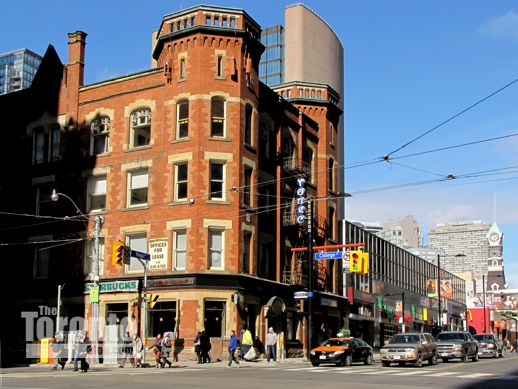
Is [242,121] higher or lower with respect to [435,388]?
higher

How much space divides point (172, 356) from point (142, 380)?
47.0 ft

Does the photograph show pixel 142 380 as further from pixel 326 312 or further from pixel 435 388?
pixel 326 312

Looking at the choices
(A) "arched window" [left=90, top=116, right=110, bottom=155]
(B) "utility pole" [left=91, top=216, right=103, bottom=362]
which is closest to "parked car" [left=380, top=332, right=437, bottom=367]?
(B) "utility pole" [left=91, top=216, right=103, bottom=362]

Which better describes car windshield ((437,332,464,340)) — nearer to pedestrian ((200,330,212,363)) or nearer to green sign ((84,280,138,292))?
pedestrian ((200,330,212,363))

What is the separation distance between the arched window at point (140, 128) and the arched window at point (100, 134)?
1.98 metres

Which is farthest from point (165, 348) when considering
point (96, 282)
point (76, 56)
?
point (76, 56)

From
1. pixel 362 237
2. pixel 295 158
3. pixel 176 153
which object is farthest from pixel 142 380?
pixel 362 237

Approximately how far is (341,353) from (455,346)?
7.83 m

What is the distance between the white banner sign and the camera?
128ft

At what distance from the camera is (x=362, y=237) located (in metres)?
63.7

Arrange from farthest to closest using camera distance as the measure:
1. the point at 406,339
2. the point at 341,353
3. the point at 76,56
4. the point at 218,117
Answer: the point at 76,56 → the point at 218,117 → the point at 406,339 → the point at 341,353

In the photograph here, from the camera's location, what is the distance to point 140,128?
140 feet

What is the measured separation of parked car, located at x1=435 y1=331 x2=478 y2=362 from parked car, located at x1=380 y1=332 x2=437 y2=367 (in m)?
3.52

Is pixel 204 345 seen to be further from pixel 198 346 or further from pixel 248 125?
pixel 248 125
